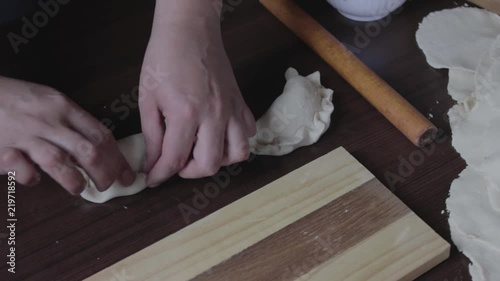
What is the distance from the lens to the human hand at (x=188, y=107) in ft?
2.15

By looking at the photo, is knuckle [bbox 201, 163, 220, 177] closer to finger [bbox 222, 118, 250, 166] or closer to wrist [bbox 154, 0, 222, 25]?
finger [bbox 222, 118, 250, 166]

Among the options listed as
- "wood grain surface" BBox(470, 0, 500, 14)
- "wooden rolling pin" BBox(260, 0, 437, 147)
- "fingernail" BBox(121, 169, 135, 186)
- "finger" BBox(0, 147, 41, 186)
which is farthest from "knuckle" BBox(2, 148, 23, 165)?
"wood grain surface" BBox(470, 0, 500, 14)

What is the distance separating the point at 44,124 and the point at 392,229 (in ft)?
1.38

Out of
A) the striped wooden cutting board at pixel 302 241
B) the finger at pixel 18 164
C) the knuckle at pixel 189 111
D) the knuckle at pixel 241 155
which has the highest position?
the knuckle at pixel 189 111

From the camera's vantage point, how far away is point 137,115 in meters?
0.78

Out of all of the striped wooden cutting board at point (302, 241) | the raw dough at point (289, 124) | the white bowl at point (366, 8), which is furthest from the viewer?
the white bowl at point (366, 8)

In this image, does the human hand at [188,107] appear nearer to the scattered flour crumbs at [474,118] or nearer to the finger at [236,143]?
the finger at [236,143]

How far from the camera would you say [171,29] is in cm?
70

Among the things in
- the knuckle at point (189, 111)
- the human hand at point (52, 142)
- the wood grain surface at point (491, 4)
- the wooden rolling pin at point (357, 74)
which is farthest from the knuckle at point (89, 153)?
the wood grain surface at point (491, 4)

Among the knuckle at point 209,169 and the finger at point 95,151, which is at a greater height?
the finger at point 95,151

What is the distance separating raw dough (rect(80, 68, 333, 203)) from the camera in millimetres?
713

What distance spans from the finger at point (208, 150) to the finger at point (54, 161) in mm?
137

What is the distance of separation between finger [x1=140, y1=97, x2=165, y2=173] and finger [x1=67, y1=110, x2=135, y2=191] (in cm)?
3

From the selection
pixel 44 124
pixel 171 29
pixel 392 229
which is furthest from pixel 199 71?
pixel 392 229
